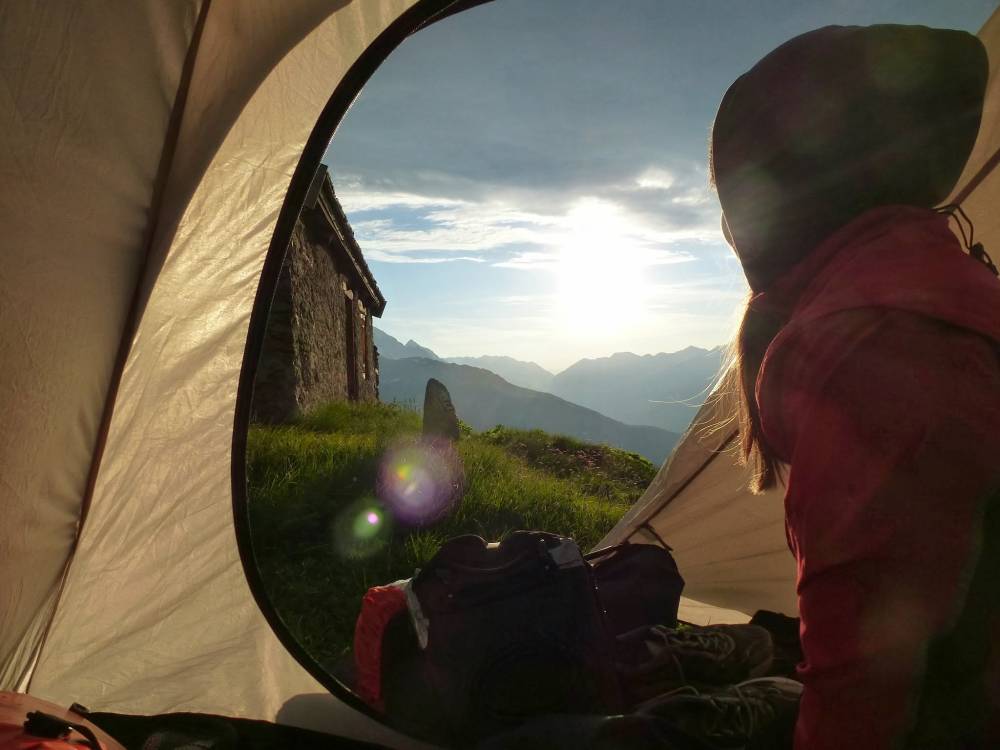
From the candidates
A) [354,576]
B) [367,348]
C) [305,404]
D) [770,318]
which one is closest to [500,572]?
[770,318]

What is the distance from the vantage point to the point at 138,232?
154 cm

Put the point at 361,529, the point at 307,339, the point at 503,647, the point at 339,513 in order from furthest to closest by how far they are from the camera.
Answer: the point at 307,339, the point at 339,513, the point at 361,529, the point at 503,647

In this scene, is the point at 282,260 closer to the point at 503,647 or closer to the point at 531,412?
the point at 503,647

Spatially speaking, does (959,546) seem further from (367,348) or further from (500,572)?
(367,348)

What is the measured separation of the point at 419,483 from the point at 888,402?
4149 millimetres

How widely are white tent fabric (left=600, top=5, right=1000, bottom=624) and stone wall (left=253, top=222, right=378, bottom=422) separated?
11.4 feet

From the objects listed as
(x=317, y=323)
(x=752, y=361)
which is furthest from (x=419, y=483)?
(x=752, y=361)

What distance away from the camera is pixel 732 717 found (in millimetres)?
1299

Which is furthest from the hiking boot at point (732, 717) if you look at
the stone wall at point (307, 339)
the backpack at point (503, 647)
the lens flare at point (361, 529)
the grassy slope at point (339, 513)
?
the stone wall at point (307, 339)

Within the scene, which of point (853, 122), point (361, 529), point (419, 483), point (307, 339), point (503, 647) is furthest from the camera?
point (307, 339)

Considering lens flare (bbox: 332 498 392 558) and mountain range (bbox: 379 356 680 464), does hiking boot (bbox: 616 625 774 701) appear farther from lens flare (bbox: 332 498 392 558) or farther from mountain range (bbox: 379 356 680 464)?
mountain range (bbox: 379 356 680 464)

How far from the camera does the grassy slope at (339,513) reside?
2867 mm

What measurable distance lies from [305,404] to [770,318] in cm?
612

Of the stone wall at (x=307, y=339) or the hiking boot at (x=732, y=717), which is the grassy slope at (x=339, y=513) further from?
the hiking boot at (x=732, y=717)
